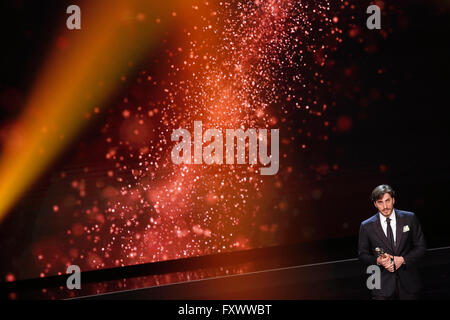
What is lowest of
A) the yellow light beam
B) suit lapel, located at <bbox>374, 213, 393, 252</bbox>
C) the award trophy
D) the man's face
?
the award trophy

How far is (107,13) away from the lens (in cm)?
346

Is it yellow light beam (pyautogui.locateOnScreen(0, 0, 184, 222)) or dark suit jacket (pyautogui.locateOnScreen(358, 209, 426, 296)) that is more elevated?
yellow light beam (pyautogui.locateOnScreen(0, 0, 184, 222))

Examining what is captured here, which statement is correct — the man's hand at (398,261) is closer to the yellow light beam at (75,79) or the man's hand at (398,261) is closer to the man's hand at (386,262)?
the man's hand at (386,262)

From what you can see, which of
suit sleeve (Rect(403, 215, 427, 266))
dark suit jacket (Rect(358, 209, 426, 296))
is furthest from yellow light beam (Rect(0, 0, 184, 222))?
suit sleeve (Rect(403, 215, 427, 266))

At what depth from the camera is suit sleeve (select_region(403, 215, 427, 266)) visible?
54.1 inches

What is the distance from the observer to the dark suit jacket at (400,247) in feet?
4.57

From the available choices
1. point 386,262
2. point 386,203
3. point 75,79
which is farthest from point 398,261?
point 75,79

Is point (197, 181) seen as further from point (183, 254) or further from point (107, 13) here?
point (107, 13)

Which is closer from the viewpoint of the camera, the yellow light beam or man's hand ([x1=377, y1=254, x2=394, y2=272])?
man's hand ([x1=377, y1=254, x2=394, y2=272])

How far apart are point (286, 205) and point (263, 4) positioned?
1703 mm

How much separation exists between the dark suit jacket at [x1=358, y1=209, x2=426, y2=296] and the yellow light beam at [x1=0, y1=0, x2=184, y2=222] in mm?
2542

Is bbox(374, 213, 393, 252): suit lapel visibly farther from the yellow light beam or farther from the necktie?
the yellow light beam

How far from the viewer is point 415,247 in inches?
54.7
